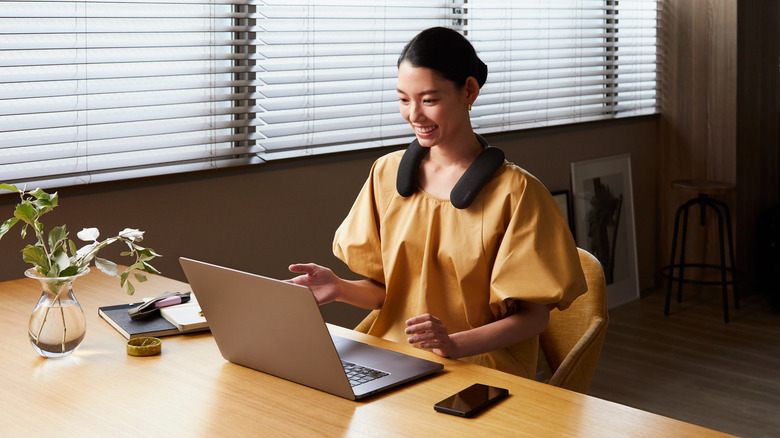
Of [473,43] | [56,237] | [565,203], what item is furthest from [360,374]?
[565,203]

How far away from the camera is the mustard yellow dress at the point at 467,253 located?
1.73m

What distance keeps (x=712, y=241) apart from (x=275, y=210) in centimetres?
297

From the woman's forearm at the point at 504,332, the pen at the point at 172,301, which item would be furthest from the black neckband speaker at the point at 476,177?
the pen at the point at 172,301

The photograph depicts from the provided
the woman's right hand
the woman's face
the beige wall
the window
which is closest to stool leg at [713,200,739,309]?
the window

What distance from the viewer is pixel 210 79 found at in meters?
2.83

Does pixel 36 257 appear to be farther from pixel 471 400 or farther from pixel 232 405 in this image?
pixel 471 400

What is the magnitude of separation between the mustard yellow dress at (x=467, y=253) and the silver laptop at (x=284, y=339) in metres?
0.34

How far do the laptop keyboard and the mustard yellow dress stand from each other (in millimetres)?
384

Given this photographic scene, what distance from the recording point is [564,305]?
1.75m

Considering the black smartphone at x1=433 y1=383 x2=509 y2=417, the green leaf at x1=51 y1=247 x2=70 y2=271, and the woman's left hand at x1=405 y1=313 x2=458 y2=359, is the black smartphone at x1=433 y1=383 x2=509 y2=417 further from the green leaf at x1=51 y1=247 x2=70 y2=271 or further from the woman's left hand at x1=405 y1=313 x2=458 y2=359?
the green leaf at x1=51 y1=247 x2=70 y2=271

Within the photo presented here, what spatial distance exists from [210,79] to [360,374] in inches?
64.6

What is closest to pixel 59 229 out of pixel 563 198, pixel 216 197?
pixel 216 197

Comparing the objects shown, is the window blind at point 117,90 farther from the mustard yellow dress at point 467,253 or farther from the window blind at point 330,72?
the mustard yellow dress at point 467,253

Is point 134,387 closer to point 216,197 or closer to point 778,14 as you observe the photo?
point 216,197
